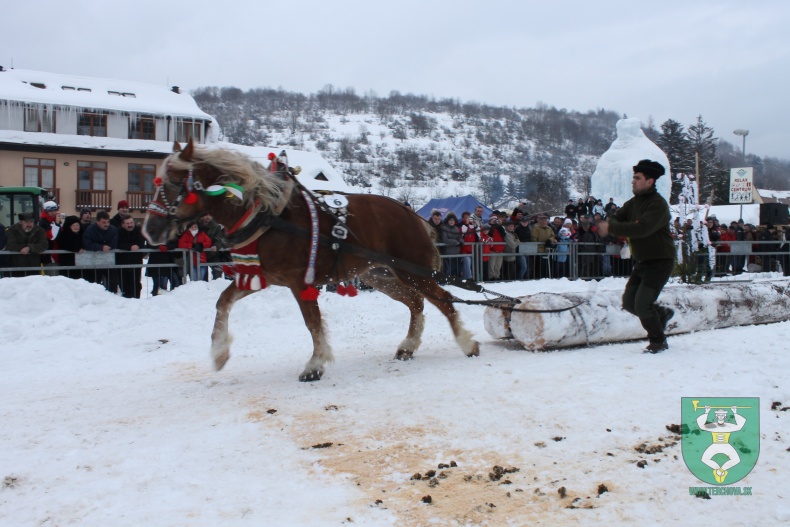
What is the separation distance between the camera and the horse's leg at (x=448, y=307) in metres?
6.10

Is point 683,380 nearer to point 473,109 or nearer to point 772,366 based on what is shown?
point 772,366

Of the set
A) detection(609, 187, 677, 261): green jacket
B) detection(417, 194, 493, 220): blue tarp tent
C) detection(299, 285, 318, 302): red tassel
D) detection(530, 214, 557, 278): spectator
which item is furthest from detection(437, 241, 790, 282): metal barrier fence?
detection(417, 194, 493, 220): blue tarp tent

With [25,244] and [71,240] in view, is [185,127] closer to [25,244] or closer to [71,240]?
[71,240]

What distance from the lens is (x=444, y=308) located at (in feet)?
20.8

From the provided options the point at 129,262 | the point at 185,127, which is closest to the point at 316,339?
the point at 129,262

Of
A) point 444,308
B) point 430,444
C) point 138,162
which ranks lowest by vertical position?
point 430,444

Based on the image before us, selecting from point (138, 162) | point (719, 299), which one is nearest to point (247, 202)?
point (719, 299)

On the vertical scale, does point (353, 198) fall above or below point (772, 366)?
above

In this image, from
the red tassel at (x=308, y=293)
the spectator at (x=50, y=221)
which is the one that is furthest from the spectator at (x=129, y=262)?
the red tassel at (x=308, y=293)

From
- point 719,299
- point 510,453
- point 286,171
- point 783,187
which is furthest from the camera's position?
point 783,187

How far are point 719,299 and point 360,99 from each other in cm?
17509

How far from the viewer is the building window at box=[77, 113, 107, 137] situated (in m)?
33.7

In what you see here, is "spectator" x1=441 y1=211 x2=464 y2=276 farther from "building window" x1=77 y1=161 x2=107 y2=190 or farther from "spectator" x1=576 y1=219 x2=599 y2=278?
"building window" x1=77 y1=161 x2=107 y2=190

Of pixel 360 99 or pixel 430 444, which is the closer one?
pixel 430 444
